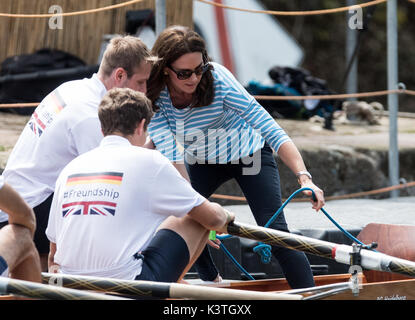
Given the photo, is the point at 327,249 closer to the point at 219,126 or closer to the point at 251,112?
the point at 251,112

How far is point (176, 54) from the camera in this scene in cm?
345

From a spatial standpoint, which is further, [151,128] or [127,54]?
[151,128]

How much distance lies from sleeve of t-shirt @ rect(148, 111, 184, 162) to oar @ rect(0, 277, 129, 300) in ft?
4.18

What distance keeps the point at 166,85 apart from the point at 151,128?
26 cm

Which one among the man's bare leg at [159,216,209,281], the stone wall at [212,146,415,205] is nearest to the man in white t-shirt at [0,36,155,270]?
the man's bare leg at [159,216,209,281]

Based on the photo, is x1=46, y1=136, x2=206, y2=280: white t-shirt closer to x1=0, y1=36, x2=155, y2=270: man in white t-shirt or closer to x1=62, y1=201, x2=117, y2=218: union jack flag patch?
x1=62, y1=201, x2=117, y2=218: union jack flag patch

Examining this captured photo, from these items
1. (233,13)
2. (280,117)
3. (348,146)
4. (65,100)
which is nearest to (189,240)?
(65,100)

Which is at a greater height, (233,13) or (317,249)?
(233,13)

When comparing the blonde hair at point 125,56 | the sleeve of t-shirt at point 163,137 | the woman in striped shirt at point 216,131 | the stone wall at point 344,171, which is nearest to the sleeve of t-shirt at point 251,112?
the woman in striped shirt at point 216,131

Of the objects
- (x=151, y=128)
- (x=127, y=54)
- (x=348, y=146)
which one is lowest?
(x=348, y=146)

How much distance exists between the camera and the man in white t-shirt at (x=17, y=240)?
2.60 metres

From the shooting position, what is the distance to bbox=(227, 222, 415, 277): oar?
3.09 m
